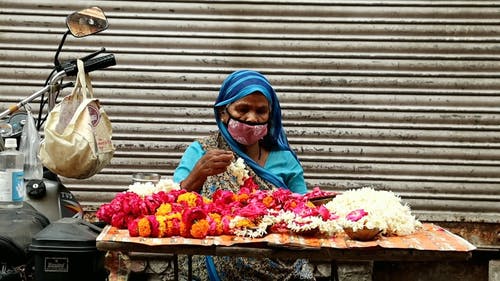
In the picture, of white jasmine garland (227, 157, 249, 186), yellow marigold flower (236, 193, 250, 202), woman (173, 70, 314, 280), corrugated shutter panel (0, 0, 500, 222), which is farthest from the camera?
corrugated shutter panel (0, 0, 500, 222)

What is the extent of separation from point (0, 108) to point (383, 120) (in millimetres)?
2826

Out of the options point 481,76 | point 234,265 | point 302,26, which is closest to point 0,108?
point 302,26

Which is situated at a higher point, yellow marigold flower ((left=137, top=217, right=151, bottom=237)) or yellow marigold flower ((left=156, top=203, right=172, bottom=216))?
yellow marigold flower ((left=156, top=203, right=172, bottom=216))

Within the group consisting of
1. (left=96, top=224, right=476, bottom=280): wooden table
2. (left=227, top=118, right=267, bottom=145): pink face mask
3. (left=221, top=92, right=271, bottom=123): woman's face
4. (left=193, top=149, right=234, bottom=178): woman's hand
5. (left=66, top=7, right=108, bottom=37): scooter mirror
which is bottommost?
(left=96, top=224, right=476, bottom=280): wooden table

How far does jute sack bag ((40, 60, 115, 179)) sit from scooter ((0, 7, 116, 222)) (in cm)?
12

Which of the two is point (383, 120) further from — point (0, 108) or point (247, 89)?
point (0, 108)

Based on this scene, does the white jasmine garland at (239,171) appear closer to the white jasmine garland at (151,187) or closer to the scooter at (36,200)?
the white jasmine garland at (151,187)

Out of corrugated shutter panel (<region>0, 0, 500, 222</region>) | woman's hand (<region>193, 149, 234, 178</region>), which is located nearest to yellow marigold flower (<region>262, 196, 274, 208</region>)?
woman's hand (<region>193, 149, 234, 178</region>)

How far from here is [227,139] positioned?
382 cm

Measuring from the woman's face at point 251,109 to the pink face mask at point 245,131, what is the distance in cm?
3

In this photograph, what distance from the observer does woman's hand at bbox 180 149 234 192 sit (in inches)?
137

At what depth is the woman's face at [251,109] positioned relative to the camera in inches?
146

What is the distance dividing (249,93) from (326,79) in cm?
176

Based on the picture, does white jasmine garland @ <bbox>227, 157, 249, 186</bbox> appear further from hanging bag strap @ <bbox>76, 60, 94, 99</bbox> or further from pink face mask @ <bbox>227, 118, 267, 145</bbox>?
hanging bag strap @ <bbox>76, 60, 94, 99</bbox>
